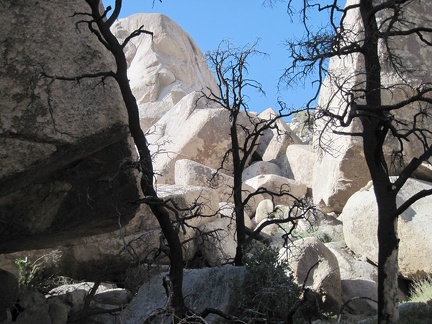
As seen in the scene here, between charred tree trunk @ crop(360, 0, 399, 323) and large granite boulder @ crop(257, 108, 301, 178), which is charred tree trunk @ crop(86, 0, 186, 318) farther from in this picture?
large granite boulder @ crop(257, 108, 301, 178)

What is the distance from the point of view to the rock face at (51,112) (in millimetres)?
9633

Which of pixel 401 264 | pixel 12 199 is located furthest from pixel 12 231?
Answer: pixel 401 264

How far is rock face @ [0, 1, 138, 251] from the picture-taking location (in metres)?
9.63

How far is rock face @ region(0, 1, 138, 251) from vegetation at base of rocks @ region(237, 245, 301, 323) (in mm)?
2745

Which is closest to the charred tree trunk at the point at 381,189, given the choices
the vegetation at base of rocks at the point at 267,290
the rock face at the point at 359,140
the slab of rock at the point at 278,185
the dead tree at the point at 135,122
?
the vegetation at base of rocks at the point at 267,290

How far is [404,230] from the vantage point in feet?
53.7

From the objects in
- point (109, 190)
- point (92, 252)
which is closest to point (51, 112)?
point (109, 190)

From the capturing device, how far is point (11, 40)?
9828mm

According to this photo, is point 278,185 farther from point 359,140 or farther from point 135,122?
point 135,122

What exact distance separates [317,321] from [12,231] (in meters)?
5.71

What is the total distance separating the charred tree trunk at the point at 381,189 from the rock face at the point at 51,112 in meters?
3.99

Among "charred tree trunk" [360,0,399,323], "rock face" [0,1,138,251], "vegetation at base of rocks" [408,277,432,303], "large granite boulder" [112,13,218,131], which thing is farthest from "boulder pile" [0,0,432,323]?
"large granite boulder" [112,13,218,131]

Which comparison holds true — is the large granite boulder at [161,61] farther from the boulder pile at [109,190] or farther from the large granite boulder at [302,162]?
the boulder pile at [109,190]

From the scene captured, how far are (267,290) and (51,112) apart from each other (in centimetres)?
450
